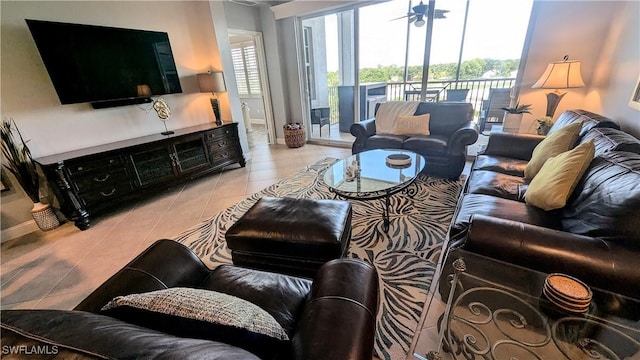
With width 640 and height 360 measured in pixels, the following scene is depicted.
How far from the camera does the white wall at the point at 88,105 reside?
7.75 ft

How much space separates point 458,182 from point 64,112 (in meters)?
4.41

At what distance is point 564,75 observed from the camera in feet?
8.50

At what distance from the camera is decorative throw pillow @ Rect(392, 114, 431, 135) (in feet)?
11.1

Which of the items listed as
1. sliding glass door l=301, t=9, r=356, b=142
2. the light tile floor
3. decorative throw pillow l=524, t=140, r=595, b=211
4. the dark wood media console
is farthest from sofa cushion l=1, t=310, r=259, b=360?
sliding glass door l=301, t=9, r=356, b=142

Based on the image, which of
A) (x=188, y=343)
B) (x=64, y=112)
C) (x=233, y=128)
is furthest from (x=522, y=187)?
(x=64, y=112)

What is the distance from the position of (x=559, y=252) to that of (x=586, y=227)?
327mm

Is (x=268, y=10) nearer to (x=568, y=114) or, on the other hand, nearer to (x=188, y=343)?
(x=568, y=114)

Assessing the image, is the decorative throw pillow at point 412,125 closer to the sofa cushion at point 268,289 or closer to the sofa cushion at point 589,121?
the sofa cushion at point 589,121

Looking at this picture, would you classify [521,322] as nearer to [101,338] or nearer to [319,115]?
[101,338]

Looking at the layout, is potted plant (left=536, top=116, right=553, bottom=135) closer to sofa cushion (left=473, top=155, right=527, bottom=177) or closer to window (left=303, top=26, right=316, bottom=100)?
sofa cushion (left=473, top=155, right=527, bottom=177)

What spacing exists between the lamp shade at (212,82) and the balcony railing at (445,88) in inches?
101

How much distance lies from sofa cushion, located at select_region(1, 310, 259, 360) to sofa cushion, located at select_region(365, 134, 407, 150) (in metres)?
3.05

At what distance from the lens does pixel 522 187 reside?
1833 mm

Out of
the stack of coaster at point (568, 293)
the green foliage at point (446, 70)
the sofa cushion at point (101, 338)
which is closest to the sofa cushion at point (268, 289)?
the sofa cushion at point (101, 338)
